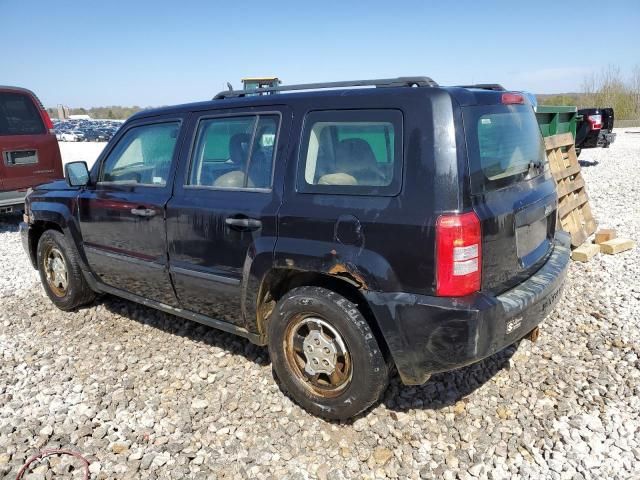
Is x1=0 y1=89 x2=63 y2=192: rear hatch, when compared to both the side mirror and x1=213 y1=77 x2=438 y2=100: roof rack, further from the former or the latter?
x1=213 y1=77 x2=438 y2=100: roof rack

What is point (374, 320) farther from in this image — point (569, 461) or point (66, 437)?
point (66, 437)

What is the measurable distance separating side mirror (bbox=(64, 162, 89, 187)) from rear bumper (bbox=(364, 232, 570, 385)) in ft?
9.42

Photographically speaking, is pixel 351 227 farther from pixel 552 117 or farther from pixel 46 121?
pixel 46 121

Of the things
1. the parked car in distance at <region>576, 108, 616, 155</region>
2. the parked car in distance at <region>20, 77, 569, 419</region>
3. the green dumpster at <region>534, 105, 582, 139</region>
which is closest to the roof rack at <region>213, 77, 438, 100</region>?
the parked car in distance at <region>20, 77, 569, 419</region>

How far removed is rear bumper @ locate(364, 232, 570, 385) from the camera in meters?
2.54

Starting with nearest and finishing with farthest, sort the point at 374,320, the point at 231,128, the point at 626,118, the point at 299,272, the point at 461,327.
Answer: the point at 461,327 < the point at 374,320 < the point at 299,272 < the point at 231,128 < the point at 626,118

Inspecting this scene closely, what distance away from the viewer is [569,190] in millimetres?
6395

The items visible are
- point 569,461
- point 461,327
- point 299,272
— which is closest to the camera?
point 461,327

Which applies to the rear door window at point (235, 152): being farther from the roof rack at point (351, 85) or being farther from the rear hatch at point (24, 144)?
the rear hatch at point (24, 144)

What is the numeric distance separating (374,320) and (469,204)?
0.85 m

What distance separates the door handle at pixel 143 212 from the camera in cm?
372

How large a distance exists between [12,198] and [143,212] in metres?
5.26

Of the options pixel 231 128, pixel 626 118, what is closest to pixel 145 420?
pixel 231 128

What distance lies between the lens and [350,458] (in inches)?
111
